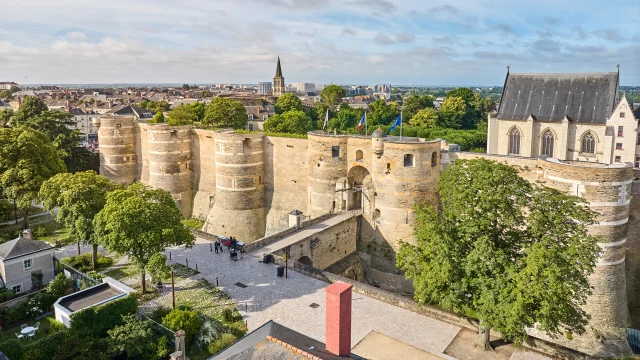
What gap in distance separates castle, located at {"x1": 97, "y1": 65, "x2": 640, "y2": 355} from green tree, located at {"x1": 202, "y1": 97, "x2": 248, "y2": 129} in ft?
57.1

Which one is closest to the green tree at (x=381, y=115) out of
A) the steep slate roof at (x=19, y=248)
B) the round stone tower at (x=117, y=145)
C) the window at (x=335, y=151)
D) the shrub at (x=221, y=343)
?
the round stone tower at (x=117, y=145)

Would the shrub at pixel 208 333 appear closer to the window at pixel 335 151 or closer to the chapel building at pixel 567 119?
the window at pixel 335 151

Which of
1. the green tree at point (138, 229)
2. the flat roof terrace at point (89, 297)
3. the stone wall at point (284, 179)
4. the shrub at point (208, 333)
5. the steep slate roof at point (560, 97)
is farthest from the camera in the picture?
the steep slate roof at point (560, 97)

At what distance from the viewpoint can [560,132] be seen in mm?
45469

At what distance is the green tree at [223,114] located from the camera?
66037 millimetres

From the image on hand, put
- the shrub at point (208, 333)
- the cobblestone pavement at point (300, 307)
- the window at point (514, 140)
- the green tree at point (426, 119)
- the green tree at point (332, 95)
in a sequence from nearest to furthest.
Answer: the shrub at point (208, 333)
the cobblestone pavement at point (300, 307)
the window at point (514, 140)
the green tree at point (426, 119)
the green tree at point (332, 95)

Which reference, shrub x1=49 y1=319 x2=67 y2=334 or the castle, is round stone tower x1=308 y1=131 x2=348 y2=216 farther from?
shrub x1=49 y1=319 x2=67 y2=334

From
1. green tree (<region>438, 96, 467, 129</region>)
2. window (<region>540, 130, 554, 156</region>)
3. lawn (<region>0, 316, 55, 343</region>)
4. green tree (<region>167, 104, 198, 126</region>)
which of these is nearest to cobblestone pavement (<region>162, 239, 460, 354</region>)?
lawn (<region>0, 316, 55, 343</region>)

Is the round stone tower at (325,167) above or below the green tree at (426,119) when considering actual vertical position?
below

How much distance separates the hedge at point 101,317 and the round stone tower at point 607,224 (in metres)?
21.6

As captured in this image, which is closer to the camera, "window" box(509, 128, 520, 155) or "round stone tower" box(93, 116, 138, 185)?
"round stone tower" box(93, 116, 138, 185)

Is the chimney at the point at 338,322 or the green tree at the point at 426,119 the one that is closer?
the chimney at the point at 338,322

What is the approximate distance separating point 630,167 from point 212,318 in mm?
21188

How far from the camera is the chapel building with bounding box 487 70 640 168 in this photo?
44000 millimetres
